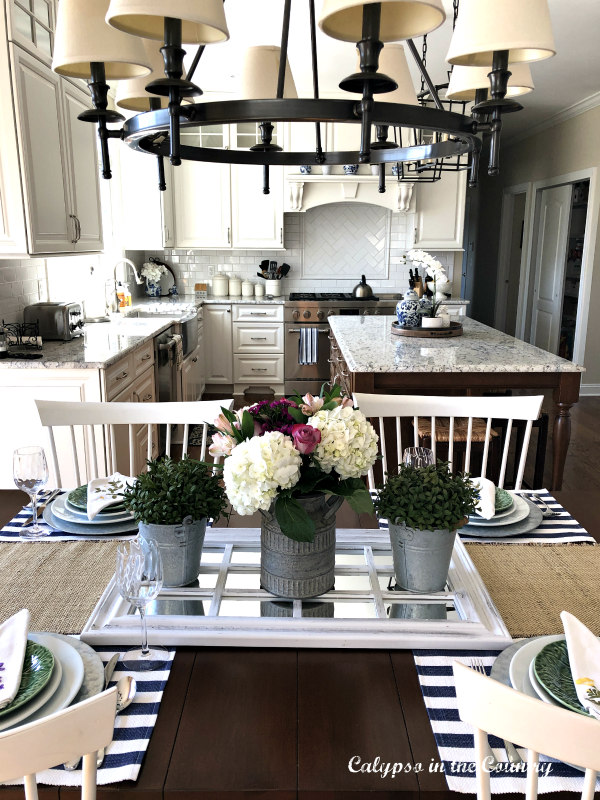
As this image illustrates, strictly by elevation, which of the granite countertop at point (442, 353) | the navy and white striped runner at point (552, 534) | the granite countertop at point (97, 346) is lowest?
the navy and white striped runner at point (552, 534)

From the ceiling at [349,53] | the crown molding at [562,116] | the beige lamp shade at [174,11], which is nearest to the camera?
the beige lamp shade at [174,11]

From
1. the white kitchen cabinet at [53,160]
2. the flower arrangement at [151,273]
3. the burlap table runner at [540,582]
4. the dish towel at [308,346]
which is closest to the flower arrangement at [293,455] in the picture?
the burlap table runner at [540,582]

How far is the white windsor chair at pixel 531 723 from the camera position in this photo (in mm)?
600

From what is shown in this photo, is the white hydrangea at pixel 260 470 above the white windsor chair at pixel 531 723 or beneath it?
above

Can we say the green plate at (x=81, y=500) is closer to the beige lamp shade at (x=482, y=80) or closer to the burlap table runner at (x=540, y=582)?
the burlap table runner at (x=540, y=582)

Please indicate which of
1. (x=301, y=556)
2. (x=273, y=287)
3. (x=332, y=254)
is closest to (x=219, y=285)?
(x=273, y=287)

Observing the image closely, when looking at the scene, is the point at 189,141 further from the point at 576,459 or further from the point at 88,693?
the point at 88,693

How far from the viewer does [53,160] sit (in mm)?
3174

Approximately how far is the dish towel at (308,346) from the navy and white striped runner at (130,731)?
5000mm

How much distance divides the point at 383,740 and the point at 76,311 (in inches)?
124

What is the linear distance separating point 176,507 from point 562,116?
661cm

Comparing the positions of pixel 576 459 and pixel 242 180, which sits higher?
pixel 242 180

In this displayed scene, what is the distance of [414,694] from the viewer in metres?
0.93

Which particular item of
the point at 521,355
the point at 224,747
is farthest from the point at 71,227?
the point at 224,747
